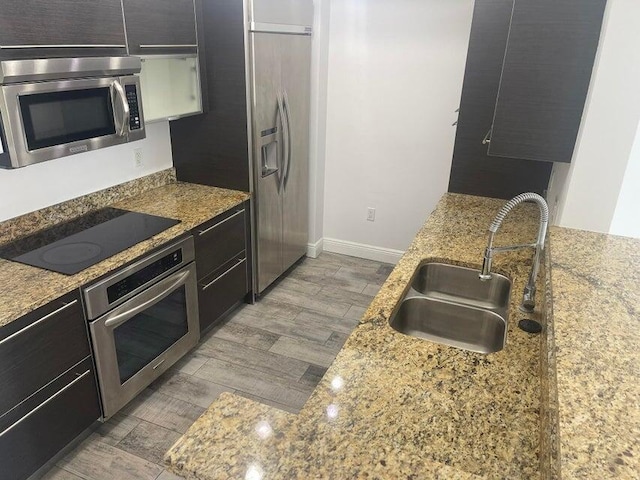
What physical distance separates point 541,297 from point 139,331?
1832 millimetres

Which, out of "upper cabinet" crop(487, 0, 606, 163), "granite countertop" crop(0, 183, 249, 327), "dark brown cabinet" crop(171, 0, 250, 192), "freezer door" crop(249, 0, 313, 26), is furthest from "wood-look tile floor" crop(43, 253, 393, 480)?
"freezer door" crop(249, 0, 313, 26)

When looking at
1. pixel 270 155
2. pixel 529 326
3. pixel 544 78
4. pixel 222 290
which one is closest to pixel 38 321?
pixel 222 290

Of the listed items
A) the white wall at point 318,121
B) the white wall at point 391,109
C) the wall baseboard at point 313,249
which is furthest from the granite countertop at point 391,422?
the wall baseboard at point 313,249

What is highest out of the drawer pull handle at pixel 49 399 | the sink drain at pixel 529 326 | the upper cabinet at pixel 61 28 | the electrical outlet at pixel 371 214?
the upper cabinet at pixel 61 28

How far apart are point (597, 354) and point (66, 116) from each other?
7.01ft

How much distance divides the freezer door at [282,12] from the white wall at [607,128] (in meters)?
1.86

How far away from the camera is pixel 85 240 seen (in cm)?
228

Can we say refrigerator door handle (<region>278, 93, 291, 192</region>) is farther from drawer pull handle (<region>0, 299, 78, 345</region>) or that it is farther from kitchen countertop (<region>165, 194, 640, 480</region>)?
kitchen countertop (<region>165, 194, 640, 480</region>)

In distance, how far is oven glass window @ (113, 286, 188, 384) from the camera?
2.25 metres

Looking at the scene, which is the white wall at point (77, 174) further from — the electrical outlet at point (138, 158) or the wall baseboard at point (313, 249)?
the wall baseboard at point (313, 249)

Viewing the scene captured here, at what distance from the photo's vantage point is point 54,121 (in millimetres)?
1976

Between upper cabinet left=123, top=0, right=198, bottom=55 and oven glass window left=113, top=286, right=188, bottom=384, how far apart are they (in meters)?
1.29

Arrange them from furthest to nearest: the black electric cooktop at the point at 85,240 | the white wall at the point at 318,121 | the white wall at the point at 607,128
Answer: the white wall at the point at 318,121, the black electric cooktop at the point at 85,240, the white wall at the point at 607,128

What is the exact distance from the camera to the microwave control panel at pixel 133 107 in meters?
2.26
